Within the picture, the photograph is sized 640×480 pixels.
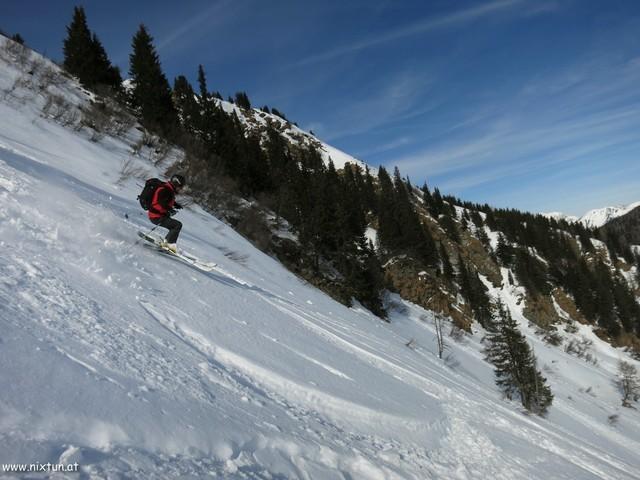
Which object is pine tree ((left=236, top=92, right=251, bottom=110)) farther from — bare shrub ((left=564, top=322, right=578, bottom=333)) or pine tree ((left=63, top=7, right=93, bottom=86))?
bare shrub ((left=564, top=322, right=578, bottom=333))

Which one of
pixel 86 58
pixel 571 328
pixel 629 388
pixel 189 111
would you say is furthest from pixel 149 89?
pixel 571 328

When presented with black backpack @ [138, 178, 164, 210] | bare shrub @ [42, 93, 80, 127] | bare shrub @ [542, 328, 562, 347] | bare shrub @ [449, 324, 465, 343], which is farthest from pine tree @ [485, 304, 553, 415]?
bare shrub @ [542, 328, 562, 347]

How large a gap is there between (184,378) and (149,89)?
31.6 m

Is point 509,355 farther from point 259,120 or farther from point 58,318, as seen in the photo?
point 259,120

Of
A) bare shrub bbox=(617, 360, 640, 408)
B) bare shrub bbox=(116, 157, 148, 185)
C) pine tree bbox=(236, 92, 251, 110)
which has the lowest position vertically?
bare shrub bbox=(116, 157, 148, 185)

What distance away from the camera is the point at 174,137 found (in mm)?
27484

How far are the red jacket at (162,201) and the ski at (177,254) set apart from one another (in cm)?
54

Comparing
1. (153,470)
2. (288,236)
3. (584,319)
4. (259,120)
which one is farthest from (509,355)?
(259,120)

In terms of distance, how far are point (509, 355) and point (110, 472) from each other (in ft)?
108

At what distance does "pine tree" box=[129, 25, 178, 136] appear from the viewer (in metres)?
27.9

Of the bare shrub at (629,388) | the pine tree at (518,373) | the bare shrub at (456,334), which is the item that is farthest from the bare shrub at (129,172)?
the bare shrub at (629,388)

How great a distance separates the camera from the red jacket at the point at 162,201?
7809 mm

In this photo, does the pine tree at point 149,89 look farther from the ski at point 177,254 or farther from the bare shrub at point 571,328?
the bare shrub at point 571,328

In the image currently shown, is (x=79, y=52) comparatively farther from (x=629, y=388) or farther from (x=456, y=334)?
(x=629, y=388)
